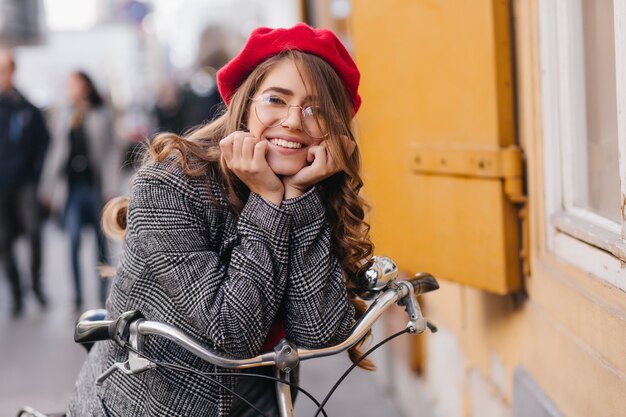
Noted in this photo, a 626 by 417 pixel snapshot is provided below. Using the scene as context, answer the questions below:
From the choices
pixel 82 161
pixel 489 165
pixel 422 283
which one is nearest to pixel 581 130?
pixel 489 165

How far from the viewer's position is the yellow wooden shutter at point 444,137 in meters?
3.41

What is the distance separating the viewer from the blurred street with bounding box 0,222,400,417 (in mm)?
5598

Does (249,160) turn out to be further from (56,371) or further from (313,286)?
(56,371)

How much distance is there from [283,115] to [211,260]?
391 millimetres

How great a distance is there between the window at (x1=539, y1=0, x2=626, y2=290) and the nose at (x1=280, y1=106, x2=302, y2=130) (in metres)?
0.95

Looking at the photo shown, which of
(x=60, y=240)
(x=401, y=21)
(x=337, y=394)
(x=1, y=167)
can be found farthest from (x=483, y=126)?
(x=60, y=240)

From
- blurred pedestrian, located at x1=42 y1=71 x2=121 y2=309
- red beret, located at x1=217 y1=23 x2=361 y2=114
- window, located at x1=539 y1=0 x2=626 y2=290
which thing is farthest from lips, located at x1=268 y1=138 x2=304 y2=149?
blurred pedestrian, located at x1=42 y1=71 x2=121 y2=309

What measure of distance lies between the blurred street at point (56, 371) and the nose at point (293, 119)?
3187 mm

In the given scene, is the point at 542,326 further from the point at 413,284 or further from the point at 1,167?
the point at 1,167

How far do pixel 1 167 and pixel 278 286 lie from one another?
6.20m

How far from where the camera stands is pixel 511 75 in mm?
3428

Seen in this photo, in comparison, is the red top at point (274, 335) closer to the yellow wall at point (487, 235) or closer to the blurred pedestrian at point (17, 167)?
the yellow wall at point (487, 235)

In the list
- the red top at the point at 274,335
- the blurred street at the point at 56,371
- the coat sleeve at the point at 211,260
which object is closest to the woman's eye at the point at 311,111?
the coat sleeve at the point at 211,260

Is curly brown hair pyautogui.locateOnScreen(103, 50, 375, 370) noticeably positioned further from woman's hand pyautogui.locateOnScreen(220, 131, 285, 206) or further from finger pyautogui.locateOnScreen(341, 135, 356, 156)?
woman's hand pyautogui.locateOnScreen(220, 131, 285, 206)
